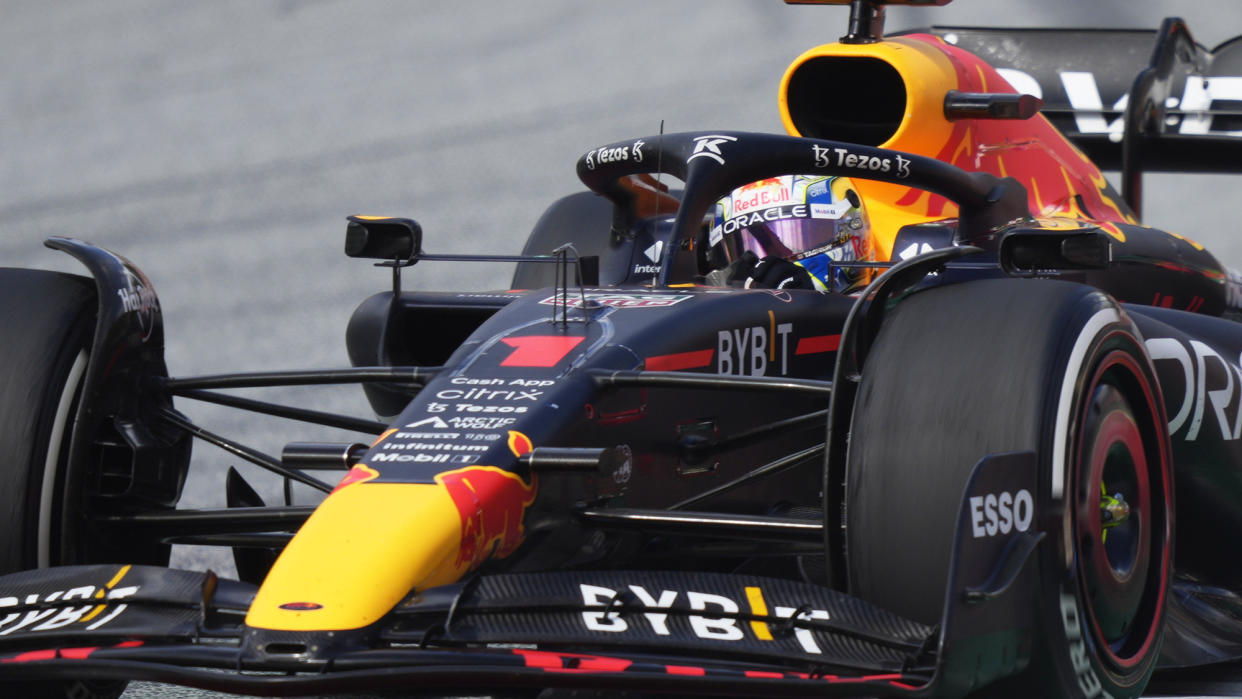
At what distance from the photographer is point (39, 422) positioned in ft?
10.6

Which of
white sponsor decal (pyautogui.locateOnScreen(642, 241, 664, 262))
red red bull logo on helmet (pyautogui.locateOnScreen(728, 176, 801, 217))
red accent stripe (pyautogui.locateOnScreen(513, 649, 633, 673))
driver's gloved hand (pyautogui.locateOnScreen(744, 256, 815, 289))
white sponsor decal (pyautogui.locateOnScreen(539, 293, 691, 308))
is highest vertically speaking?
red red bull logo on helmet (pyautogui.locateOnScreen(728, 176, 801, 217))

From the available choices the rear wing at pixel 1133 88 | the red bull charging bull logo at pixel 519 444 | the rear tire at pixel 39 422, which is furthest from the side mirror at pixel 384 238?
the rear wing at pixel 1133 88

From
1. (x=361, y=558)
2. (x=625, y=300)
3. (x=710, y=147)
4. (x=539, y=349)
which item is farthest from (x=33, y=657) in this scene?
(x=710, y=147)

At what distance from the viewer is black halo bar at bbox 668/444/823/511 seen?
302 cm

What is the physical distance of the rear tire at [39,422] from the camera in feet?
10.4

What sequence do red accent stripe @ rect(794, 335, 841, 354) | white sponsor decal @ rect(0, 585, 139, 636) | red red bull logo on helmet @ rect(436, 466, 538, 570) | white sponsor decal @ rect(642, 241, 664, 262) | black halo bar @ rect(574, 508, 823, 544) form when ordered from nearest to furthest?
1. white sponsor decal @ rect(0, 585, 139, 636)
2. red red bull logo on helmet @ rect(436, 466, 538, 570)
3. black halo bar @ rect(574, 508, 823, 544)
4. red accent stripe @ rect(794, 335, 841, 354)
5. white sponsor decal @ rect(642, 241, 664, 262)

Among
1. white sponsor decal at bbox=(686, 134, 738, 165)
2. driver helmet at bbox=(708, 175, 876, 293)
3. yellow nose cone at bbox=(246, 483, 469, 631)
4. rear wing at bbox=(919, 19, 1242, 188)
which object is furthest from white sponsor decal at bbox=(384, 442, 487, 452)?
rear wing at bbox=(919, 19, 1242, 188)

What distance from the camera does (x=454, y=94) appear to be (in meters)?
12.0

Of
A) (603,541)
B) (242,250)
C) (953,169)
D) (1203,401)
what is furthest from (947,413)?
(242,250)

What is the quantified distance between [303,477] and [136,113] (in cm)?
897

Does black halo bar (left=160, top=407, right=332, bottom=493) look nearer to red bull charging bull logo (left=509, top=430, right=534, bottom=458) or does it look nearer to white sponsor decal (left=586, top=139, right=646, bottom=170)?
red bull charging bull logo (left=509, top=430, right=534, bottom=458)

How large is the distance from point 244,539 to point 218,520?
223 millimetres

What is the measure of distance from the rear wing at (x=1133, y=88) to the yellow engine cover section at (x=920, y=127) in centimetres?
81

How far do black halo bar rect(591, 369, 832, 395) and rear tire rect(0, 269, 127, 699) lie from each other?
1.07 metres
